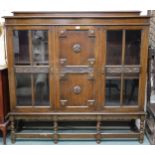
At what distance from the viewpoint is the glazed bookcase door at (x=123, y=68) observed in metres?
2.38

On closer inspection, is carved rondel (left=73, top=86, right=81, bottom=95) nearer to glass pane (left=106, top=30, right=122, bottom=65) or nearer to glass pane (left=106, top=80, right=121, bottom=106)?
glass pane (left=106, top=80, right=121, bottom=106)

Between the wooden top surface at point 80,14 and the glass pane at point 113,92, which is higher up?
the wooden top surface at point 80,14

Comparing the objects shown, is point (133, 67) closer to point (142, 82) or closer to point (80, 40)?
point (142, 82)

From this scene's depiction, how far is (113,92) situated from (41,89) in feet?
2.83

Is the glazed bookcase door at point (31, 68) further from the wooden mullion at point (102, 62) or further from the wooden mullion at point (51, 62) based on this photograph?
the wooden mullion at point (102, 62)

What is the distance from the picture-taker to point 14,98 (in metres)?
2.49

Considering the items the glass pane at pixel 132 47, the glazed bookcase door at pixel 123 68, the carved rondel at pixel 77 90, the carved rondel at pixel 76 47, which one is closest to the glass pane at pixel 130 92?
the glazed bookcase door at pixel 123 68

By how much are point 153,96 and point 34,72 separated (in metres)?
1.70

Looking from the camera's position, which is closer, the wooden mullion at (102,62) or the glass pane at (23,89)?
the wooden mullion at (102,62)

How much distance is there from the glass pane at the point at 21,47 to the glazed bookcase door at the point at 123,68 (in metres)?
0.92

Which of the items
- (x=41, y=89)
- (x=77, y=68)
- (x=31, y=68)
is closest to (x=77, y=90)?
(x=77, y=68)

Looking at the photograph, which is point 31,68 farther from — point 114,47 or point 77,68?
point 114,47

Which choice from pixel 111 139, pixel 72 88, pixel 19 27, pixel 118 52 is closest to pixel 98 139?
pixel 111 139

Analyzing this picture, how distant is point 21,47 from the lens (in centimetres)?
241
